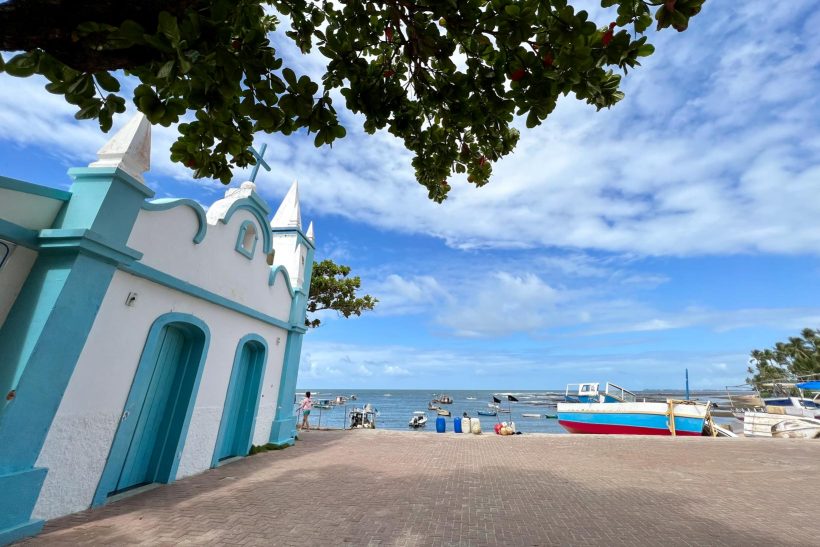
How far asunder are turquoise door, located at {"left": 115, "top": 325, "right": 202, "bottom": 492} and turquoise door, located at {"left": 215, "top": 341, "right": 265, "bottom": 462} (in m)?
1.38

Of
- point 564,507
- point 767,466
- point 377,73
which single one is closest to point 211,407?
point 564,507

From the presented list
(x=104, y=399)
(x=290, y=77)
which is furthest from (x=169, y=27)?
(x=104, y=399)

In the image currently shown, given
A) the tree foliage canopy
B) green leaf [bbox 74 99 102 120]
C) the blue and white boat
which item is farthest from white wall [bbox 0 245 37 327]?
the tree foliage canopy

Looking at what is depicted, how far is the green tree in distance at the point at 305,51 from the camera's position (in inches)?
75.4

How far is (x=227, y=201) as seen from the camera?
887 centimetres

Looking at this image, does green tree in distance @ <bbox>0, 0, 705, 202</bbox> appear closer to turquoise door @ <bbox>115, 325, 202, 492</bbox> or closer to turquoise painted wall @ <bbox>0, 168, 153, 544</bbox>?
turquoise painted wall @ <bbox>0, 168, 153, 544</bbox>

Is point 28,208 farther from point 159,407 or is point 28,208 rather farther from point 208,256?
point 159,407

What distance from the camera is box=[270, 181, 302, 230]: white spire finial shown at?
40.8 feet

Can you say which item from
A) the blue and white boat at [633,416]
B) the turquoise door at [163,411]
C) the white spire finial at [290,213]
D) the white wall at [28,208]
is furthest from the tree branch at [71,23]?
the blue and white boat at [633,416]

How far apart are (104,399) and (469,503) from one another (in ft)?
20.0

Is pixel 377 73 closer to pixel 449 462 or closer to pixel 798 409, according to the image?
pixel 449 462

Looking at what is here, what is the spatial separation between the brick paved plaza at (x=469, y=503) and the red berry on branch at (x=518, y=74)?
17.7 ft

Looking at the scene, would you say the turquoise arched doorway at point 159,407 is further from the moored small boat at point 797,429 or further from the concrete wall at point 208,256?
the moored small boat at point 797,429

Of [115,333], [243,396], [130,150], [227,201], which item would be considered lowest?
[243,396]
